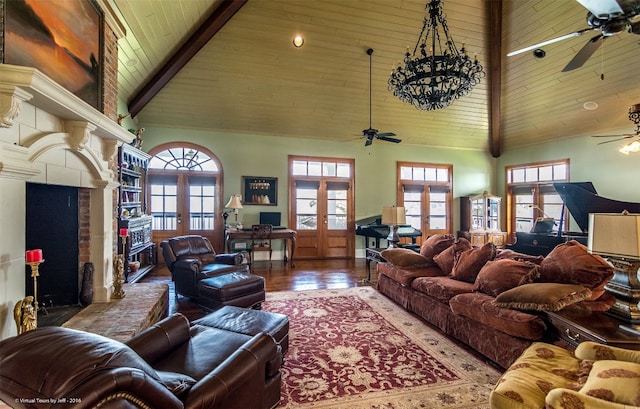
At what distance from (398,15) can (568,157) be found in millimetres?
5146

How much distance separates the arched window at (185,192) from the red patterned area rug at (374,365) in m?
3.87

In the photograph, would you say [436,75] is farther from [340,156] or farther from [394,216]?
[340,156]

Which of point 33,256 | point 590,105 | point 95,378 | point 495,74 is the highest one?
point 495,74

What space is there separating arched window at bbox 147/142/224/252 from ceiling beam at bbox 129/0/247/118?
1.19 metres

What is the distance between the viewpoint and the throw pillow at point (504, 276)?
2.74 metres

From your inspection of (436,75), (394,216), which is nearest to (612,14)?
(436,75)

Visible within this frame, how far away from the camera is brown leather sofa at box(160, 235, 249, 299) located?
12.8 feet

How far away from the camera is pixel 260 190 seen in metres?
7.07

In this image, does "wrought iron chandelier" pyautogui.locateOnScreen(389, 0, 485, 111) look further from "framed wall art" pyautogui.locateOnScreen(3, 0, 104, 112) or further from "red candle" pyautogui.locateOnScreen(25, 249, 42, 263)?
"red candle" pyautogui.locateOnScreen(25, 249, 42, 263)

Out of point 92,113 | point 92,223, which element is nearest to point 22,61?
point 92,113

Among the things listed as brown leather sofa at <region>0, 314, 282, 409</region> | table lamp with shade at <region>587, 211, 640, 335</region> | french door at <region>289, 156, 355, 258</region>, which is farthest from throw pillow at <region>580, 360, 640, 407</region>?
french door at <region>289, 156, 355, 258</region>

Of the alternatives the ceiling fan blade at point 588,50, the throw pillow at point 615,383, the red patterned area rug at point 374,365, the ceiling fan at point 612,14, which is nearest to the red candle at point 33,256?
the red patterned area rug at point 374,365

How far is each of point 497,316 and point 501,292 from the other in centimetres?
35

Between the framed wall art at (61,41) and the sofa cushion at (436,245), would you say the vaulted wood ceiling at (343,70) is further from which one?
the sofa cushion at (436,245)
